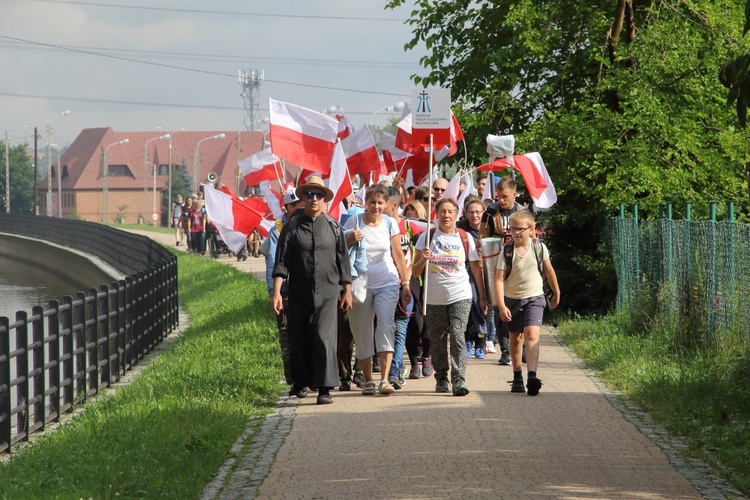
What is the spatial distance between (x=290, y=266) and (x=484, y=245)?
1.96 meters

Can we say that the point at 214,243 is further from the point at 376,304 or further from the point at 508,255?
the point at 508,255

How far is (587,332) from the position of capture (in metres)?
16.2

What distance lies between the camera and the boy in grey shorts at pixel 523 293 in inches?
437

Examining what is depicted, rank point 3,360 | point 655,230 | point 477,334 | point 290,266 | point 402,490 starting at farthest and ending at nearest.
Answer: point 655,230
point 477,334
point 290,266
point 3,360
point 402,490

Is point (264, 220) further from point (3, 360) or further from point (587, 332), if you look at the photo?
point (3, 360)

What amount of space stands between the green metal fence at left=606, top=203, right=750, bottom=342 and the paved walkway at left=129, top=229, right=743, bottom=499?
58.5 inches

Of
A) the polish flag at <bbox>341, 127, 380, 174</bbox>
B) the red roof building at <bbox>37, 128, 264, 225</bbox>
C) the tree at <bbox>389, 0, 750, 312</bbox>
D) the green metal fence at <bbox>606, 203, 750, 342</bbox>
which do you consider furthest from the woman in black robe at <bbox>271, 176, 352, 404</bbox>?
the red roof building at <bbox>37, 128, 264, 225</bbox>

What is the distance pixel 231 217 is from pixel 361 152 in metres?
1.93

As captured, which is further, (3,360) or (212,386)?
(212,386)

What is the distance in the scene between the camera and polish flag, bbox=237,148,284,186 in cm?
1939

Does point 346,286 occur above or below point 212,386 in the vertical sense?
above

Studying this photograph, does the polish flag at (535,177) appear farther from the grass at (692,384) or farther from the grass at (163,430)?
the grass at (163,430)

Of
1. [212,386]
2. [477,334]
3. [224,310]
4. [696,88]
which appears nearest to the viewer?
[212,386]

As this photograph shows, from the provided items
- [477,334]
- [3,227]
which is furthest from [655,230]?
[3,227]
